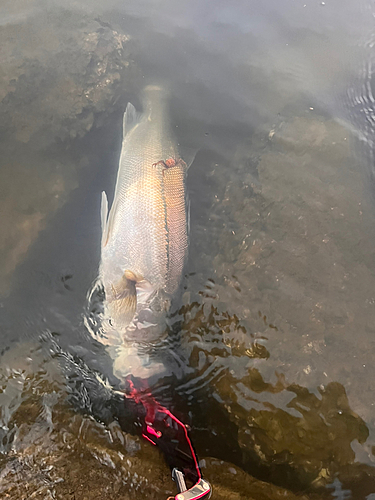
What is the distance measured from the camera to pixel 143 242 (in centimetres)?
351

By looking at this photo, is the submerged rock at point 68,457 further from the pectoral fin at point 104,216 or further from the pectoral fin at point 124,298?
the pectoral fin at point 104,216

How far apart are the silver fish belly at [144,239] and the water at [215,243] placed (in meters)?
0.22

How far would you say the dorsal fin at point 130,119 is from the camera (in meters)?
4.20

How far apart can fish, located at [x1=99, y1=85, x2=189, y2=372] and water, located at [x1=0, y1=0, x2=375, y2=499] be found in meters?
0.20

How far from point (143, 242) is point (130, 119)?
1.83m

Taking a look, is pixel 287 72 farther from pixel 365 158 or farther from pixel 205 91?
pixel 365 158

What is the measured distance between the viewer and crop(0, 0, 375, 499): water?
2.87m

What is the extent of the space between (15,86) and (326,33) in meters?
4.71

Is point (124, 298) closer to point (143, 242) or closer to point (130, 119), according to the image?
point (143, 242)

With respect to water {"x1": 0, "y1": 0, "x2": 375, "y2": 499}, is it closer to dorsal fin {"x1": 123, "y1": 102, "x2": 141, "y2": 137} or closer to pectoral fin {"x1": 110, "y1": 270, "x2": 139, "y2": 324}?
dorsal fin {"x1": 123, "y1": 102, "x2": 141, "y2": 137}

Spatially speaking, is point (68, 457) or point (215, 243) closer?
point (68, 457)

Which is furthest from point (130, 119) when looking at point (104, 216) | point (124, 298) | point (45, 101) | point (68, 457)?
point (68, 457)

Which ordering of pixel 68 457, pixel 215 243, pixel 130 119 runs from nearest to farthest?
pixel 68 457
pixel 215 243
pixel 130 119

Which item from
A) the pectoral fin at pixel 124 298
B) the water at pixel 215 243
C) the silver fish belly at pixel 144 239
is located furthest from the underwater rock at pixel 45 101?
the pectoral fin at pixel 124 298
